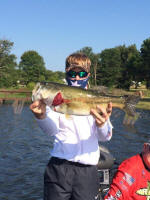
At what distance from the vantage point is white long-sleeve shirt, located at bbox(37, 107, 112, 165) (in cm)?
343

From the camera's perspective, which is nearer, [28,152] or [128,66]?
[28,152]

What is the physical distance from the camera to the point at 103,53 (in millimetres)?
91188

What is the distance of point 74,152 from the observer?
3449 mm

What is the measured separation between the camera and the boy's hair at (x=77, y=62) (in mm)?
3828

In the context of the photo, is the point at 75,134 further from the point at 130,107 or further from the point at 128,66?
the point at 128,66

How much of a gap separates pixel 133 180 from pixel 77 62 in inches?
79.0

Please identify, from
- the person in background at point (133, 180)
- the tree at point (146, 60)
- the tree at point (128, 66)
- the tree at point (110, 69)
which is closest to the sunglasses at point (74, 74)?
the person in background at point (133, 180)

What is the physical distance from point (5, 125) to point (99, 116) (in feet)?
65.8

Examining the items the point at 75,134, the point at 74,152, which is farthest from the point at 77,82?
the point at 74,152

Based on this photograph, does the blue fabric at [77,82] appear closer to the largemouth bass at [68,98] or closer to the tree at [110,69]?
the largemouth bass at [68,98]

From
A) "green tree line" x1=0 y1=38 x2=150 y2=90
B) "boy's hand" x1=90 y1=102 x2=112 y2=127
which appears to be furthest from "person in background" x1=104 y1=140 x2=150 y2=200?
"green tree line" x1=0 y1=38 x2=150 y2=90

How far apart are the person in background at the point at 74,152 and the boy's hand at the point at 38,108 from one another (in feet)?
0.05

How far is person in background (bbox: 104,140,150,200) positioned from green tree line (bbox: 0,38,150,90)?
51.1 meters

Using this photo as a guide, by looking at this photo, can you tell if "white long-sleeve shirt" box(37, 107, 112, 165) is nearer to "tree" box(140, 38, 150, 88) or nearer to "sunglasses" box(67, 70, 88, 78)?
"sunglasses" box(67, 70, 88, 78)
